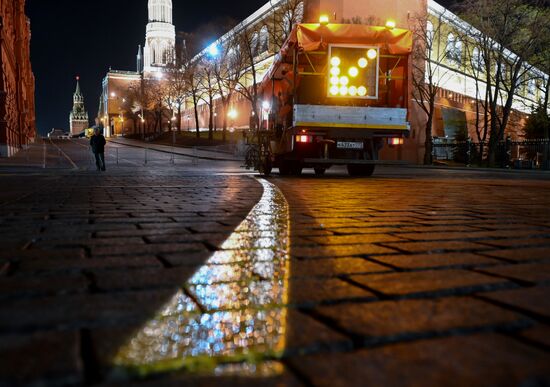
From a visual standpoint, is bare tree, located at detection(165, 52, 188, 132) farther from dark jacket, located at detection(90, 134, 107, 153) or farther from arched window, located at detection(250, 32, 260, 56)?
dark jacket, located at detection(90, 134, 107, 153)

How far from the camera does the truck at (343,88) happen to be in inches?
533

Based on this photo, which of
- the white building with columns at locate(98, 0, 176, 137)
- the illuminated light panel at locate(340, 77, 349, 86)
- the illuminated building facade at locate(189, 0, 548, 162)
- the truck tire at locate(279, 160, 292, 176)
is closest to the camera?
the illuminated light panel at locate(340, 77, 349, 86)

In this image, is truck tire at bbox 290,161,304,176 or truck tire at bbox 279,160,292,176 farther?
truck tire at bbox 290,161,304,176

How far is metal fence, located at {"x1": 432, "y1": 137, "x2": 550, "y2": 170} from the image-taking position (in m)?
30.7

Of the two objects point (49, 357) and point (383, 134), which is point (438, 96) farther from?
point (49, 357)

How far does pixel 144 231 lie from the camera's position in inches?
168

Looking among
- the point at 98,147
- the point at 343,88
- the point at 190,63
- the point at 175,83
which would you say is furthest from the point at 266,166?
the point at 175,83

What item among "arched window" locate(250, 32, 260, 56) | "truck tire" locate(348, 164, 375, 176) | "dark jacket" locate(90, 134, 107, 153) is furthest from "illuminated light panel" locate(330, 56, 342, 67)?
"arched window" locate(250, 32, 260, 56)

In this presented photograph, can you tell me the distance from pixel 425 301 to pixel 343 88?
12.1 metres

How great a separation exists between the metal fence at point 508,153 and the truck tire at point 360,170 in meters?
18.1

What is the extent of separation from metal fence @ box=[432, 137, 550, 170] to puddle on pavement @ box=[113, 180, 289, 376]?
103 feet

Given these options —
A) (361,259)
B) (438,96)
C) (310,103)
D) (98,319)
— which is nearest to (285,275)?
(361,259)

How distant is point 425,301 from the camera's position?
225 centimetres

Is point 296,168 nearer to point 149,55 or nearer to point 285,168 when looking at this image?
point 285,168
